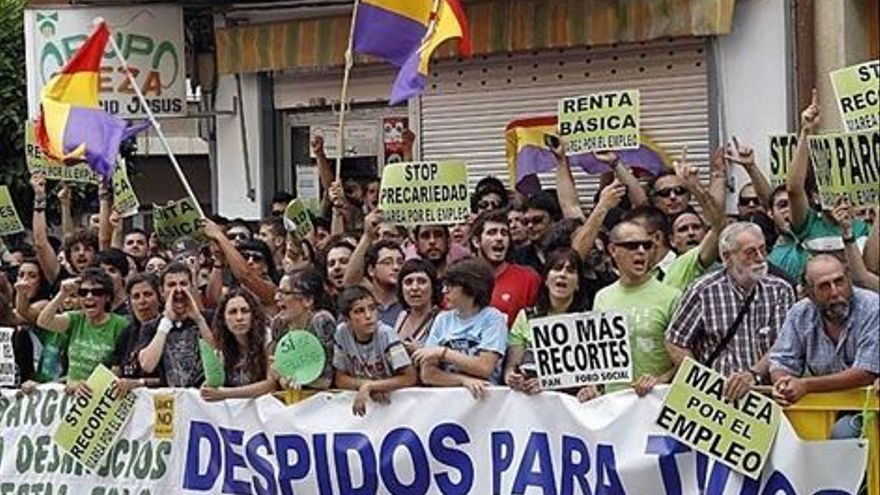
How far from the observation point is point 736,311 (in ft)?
27.7

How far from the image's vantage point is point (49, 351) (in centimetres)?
1146

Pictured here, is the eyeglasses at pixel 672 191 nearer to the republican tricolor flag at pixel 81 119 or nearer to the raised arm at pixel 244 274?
the raised arm at pixel 244 274

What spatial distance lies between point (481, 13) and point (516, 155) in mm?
1554

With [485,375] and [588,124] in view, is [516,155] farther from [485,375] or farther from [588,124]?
[485,375]

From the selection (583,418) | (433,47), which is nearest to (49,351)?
(433,47)

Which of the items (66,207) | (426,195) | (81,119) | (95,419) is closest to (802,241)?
(426,195)

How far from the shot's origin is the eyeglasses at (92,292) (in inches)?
433

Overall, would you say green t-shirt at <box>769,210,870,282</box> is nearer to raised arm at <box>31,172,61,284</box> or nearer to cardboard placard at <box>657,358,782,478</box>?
cardboard placard at <box>657,358,782,478</box>

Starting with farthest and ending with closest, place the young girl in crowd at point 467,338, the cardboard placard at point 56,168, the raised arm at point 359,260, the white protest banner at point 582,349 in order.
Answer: the cardboard placard at point 56,168 → the raised arm at point 359,260 → the young girl in crowd at point 467,338 → the white protest banner at point 582,349

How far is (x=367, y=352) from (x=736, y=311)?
187 centimetres

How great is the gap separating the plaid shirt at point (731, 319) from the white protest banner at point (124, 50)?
29.9 ft

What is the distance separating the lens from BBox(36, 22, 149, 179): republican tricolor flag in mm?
13453

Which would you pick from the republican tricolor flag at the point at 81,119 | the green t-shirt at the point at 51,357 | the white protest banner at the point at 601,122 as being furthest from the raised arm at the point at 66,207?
the white protest banner at the point at 601,122

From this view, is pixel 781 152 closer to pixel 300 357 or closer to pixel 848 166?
pixel 848 166
